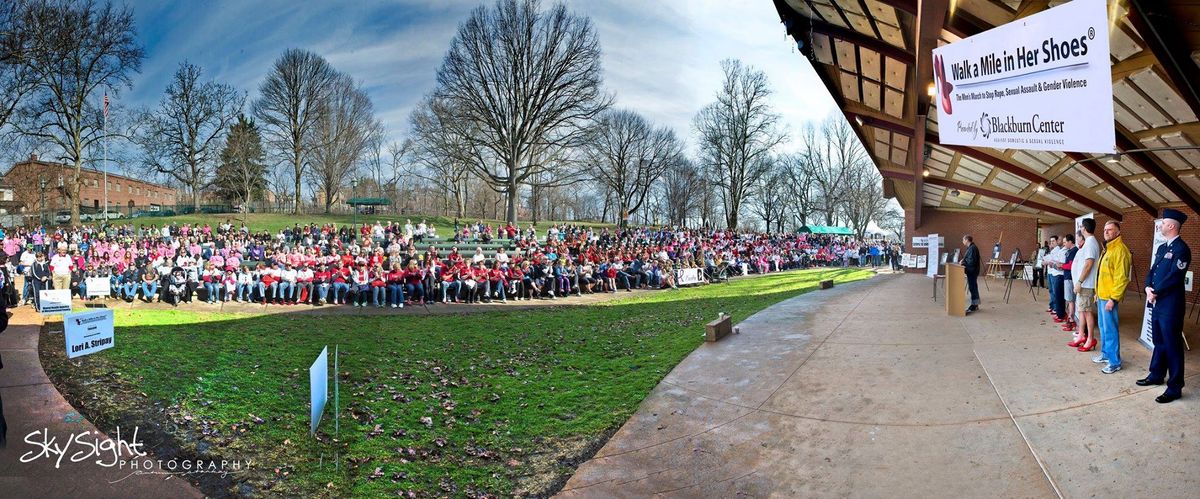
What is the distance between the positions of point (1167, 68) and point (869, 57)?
4808mm

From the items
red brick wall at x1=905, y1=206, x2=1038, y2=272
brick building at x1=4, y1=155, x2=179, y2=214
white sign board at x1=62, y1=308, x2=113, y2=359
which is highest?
brick building at x1=4, y1=155, x2=179, y2=214

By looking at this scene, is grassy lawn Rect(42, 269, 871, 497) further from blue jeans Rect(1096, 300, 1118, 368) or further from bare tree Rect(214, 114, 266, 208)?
bare tree Rect(214, 114, 266, 208)

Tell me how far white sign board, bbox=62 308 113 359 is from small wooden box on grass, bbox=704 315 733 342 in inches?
326

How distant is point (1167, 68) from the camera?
5.66m

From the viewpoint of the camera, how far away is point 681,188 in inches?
2475

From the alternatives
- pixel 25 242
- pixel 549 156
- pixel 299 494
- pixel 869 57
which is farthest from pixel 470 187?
pixel 299 494

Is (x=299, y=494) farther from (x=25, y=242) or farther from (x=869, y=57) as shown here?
(x=25, y=242)

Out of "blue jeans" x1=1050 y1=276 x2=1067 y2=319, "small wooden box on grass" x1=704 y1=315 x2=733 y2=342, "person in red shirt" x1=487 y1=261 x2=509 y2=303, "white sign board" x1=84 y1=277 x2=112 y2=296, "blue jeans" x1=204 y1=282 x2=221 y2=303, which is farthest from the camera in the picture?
"person in red shirt" x1=487 y1=261 x2=509 y2=303

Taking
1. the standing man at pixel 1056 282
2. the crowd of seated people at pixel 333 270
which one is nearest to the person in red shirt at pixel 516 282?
the crowd of seated people at pixel 333 270

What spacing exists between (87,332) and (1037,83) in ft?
34.1

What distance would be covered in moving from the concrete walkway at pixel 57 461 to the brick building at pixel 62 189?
37.7 m

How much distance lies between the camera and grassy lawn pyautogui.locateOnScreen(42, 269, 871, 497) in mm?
4672

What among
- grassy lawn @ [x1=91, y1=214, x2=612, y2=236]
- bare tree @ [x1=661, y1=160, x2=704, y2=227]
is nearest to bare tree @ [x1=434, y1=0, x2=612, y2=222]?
grassy lawn @ [x1=91, y1=214, x2=612, y2=236]

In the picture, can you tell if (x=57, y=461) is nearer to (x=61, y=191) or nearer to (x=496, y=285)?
(x=496, y=285)
